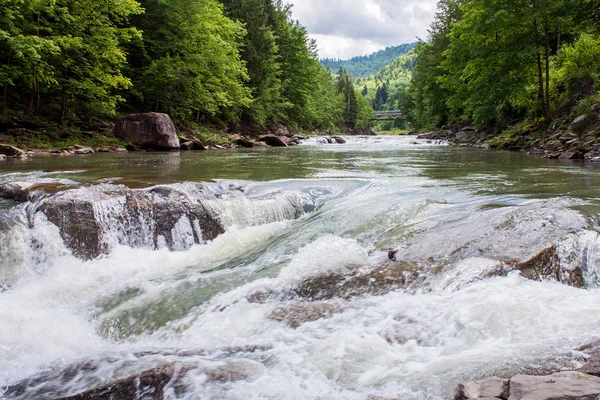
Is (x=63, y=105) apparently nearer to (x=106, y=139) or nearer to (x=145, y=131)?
(x=106, y=139)

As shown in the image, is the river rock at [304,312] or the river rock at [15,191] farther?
the river rock at [15,191]

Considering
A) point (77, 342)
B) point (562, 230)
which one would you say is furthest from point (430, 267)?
point (77, 342)

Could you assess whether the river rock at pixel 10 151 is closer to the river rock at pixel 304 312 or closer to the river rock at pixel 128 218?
the river rock at pixel 128 218

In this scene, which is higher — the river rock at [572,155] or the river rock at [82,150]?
the river rock at [82,150]

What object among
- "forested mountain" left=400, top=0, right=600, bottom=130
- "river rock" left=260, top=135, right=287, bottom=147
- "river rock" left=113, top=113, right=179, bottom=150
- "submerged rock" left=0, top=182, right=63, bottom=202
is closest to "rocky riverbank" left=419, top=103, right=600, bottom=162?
"forested mountain" left=400, top=0, right=600, bottom=130

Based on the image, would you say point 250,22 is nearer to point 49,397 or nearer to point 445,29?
point 445,29

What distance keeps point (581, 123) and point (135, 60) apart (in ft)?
72.7

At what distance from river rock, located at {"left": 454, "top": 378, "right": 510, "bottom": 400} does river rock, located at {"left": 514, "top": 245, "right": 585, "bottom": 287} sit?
2154 millimetres

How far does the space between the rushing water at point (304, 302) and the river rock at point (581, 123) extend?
8380mm

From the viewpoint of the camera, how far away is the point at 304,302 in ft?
13.1

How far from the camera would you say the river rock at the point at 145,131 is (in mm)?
17906

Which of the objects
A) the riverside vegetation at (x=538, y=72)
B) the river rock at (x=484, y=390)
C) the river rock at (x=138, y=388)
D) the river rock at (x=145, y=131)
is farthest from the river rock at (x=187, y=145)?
the river rock at (x=484, y=390)

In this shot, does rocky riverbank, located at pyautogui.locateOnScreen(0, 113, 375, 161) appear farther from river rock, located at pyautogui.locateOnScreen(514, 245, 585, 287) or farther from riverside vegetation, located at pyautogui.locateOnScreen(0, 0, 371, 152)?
river rock, located at pyautogui.locateOnScreen(514, 245, 585, 287)

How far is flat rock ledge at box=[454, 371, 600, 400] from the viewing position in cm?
187
